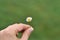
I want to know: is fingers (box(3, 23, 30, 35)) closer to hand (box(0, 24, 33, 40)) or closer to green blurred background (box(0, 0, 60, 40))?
hand (box(0, 24, 33, 40))

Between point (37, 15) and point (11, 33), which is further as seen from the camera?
point (37, 15)

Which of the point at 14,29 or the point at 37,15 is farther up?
the point at 37,15

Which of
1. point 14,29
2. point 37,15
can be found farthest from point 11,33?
point 37,15

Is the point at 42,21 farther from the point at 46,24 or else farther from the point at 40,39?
the point at 40,39

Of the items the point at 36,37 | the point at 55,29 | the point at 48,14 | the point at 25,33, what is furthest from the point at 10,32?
the point at 48,14

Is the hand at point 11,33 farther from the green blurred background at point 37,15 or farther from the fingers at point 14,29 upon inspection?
the green blurred background at point 37,15

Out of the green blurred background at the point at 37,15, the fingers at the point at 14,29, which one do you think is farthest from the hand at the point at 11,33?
→ the green blurred background at the point at 37,15

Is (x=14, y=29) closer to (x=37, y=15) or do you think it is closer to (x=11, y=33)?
(x=11, y=33)

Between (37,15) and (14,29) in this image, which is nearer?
(14,29)

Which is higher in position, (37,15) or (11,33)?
(37,15)
